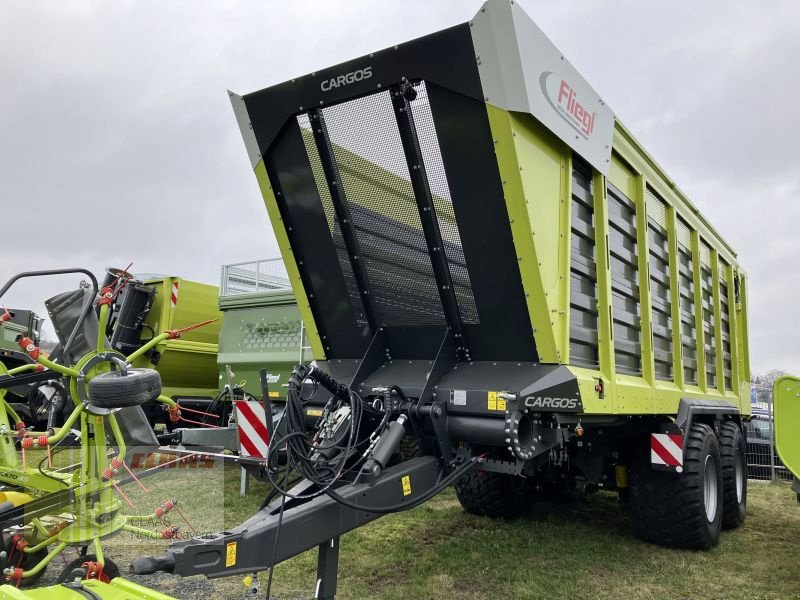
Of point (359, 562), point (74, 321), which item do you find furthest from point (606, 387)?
point (74, 321)

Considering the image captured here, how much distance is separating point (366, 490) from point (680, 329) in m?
3.25

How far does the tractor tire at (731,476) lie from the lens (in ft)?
17.8

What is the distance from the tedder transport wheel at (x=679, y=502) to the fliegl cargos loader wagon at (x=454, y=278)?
0.07ft

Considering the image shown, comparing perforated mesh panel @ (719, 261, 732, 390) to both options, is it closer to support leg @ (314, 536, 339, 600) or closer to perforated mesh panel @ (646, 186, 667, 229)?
perforated mesh panel @ (646, 186, 667, 229)

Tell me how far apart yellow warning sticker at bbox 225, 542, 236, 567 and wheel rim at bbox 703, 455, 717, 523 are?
3832 millimetres

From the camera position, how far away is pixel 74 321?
4027 mm

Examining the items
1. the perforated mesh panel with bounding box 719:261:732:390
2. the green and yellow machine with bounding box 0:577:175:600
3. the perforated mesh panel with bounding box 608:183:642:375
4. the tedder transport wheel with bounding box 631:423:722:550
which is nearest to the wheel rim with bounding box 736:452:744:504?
the perforated mesh panel with bounding box 719:261:732:390

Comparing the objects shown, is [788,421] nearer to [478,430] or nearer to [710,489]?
[710,489]

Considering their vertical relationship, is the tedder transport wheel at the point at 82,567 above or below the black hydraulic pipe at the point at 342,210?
below

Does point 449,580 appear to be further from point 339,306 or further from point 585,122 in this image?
point 585,122

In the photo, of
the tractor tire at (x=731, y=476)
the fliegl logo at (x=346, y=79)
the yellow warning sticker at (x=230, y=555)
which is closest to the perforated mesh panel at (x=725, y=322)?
the tractor tire at (x=731, y=476)

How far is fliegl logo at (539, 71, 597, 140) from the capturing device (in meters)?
3.20

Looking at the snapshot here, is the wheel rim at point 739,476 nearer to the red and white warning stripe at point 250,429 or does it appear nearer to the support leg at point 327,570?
the red and white warning stripe at point 250,429

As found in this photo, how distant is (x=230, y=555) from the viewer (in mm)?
2436
